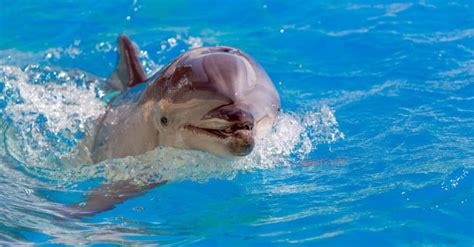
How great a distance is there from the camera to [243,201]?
20.2 feet

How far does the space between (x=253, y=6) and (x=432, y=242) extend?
277 inches

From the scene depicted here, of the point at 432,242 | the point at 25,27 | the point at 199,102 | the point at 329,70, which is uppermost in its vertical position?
the point at 25,27

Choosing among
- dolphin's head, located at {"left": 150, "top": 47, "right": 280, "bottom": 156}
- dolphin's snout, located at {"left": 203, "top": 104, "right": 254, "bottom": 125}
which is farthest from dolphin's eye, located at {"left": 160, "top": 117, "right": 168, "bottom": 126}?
dolphin's snout, located at {"left": 203, "top": 104, "right": 254, "bottom": 125}

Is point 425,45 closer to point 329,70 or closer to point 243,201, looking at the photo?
point 329,70

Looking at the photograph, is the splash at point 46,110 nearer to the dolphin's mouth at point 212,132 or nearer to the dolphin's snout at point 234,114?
the dolphin's mouth at point 212,132

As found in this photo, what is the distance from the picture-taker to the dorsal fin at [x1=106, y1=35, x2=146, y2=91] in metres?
8.02

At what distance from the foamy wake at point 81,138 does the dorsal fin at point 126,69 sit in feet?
1.02

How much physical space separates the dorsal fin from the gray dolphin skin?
42.5 inches

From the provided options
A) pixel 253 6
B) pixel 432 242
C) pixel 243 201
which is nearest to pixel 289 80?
pixel 253 6

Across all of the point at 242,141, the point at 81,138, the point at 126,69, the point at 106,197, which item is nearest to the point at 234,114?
the point at 242,141

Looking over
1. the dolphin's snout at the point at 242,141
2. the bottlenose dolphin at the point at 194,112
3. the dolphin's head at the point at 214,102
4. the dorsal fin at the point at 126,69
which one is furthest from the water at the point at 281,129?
the dolphin's snout at the point at 242,141

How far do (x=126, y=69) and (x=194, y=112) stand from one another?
8.67 feet

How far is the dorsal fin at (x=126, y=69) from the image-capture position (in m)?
8.02

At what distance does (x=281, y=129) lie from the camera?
6.90 metres
